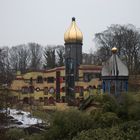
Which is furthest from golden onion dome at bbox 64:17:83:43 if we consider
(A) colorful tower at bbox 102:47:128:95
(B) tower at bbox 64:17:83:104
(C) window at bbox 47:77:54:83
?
(A) colorful tower at bbox 102:47:128:95

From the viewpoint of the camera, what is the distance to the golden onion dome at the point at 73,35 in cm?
4356

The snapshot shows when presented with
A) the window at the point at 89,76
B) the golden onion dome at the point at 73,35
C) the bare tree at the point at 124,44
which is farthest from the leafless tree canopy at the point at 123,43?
the golden onion dome at the point at 73,35

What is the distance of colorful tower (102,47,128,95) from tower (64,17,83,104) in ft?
36.7

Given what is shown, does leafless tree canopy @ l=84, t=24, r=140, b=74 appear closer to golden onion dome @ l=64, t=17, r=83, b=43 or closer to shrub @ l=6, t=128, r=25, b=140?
golden onion dome @ l=64, t=17, r=83, b=43

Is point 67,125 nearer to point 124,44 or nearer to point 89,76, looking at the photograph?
point 89,76

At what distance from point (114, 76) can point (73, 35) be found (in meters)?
12.6

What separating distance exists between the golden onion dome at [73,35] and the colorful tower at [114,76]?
11.3 metres

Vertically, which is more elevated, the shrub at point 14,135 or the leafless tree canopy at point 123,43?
the leafless tree canopy at point 123,43

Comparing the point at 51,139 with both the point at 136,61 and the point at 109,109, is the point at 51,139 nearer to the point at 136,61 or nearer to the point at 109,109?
the point at 109,109

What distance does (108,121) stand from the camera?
624 inches

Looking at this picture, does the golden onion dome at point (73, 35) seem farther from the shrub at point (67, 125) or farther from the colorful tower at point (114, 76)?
the shrub at point (67, 125)

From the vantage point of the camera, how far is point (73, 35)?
43500 mm

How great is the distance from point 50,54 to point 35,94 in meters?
14.6

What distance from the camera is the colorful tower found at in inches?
1243
